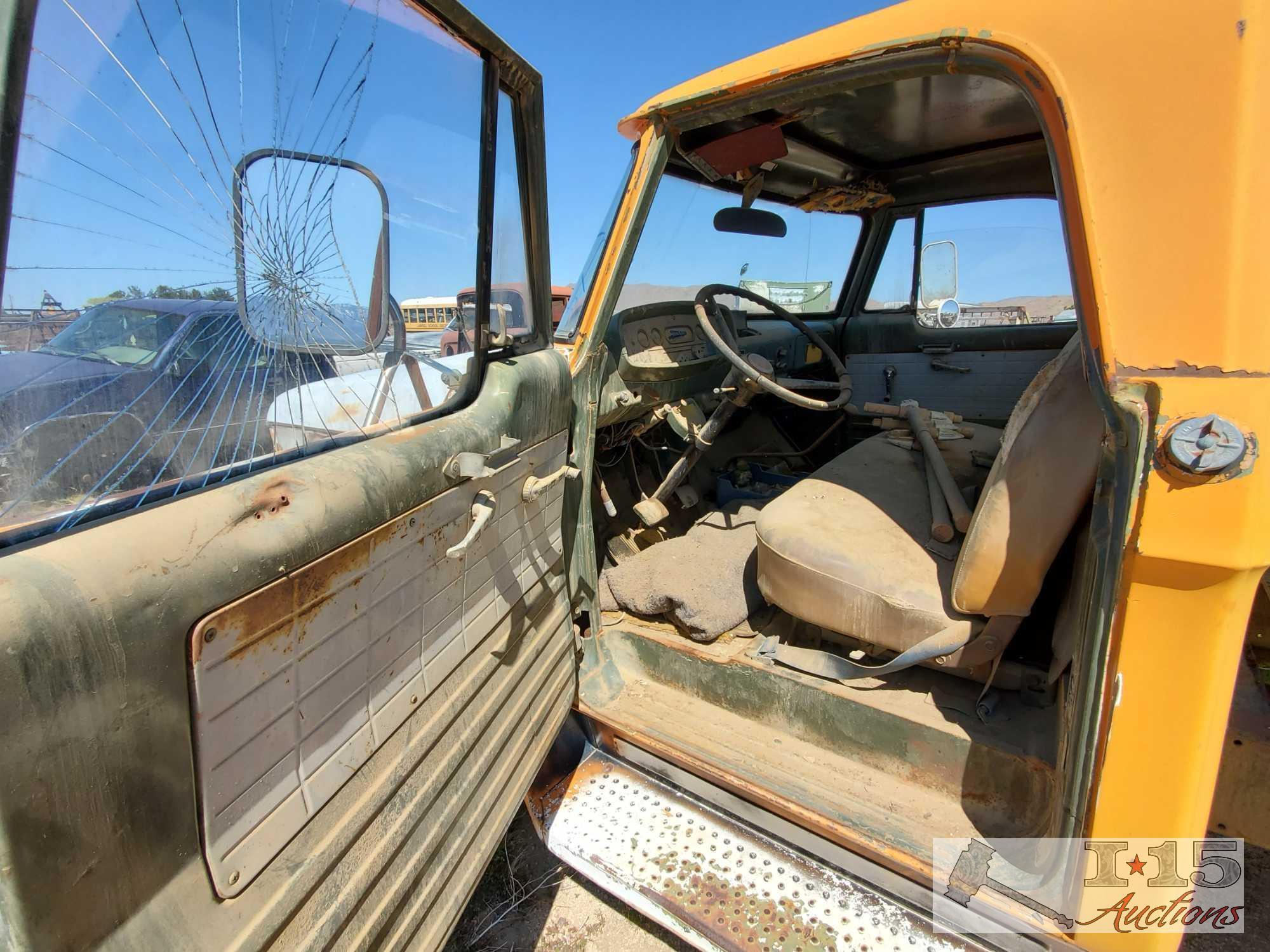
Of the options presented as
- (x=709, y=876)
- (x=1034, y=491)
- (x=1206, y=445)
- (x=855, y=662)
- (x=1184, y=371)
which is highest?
(x=1184, y=371)

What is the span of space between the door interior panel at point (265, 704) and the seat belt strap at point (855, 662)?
81 centimetres

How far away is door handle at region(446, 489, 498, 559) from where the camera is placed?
Answer: 1.12m

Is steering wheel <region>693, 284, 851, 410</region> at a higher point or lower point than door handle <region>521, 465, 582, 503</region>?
higher

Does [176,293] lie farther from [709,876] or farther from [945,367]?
[945,367]

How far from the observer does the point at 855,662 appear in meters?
1.72

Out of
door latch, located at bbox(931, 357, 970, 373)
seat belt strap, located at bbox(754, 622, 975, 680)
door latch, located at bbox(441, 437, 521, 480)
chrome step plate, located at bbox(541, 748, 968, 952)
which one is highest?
door latch, located at bbox(931, 357, 970, 373)

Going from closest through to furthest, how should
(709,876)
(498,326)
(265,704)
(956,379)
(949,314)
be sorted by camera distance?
(265,704) → (498,326) → (709,876) → (956,379) → (949,314)

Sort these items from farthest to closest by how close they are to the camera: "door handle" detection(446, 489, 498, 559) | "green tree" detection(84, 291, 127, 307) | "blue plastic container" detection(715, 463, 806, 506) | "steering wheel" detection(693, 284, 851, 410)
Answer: "blue plastic container" detection(715, 463, 806, 506) < "steering wheel" detection(693, 284, 851, 410) < "door handle" detection(446, 489, 498, 559) < "green tree" detection(84, 291, 127, 307)

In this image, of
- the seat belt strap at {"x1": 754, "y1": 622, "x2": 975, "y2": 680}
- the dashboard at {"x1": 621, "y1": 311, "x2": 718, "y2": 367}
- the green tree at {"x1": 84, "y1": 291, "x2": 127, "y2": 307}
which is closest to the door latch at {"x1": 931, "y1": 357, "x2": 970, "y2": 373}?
the dashboard at {"x1": 621, "y1": 311, "x2": 718, "y2": 367}

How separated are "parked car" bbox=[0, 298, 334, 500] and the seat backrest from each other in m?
1.37

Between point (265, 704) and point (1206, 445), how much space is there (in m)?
1.33

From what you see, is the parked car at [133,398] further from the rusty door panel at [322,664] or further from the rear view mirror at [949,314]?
the rear view mirror at [949,314]

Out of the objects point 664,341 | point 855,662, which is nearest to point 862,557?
point 855,662

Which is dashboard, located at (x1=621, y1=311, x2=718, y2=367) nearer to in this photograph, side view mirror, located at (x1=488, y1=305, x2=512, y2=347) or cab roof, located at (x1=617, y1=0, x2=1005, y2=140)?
cab roof, located at (x1=617, y1=0, x2=1005, y2=140)
